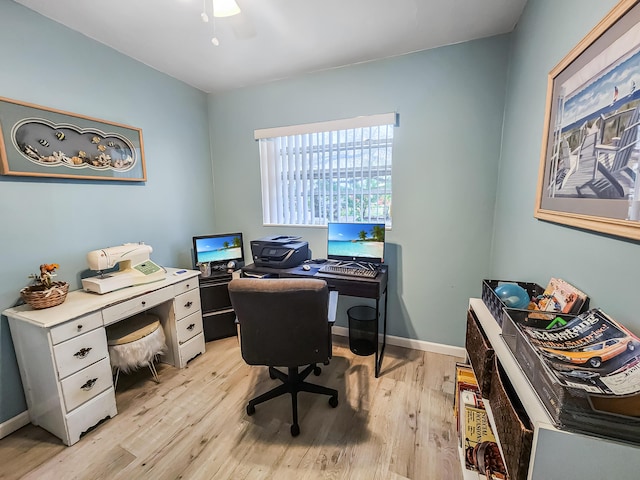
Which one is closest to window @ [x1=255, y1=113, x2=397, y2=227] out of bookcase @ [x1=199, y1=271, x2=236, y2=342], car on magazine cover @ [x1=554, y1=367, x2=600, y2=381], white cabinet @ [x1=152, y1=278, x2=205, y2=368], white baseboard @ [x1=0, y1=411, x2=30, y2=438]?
bookcase @ [x1=199, y1=271, x2=236, y2=342]

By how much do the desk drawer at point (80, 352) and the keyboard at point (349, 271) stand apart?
155 cm

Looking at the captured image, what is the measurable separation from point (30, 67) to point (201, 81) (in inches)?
51.8

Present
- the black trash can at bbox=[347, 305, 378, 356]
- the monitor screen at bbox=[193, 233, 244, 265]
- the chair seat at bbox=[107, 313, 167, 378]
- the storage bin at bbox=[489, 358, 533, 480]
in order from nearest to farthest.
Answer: the storage bin at bbox=[489, 358, 533, 480], the chair seat at bbox=[107, 313, 167, 378], the black trash can at bbox=[347, 305, 378, 356], the monitor screen at bbox=[193, 233, 244, 265]

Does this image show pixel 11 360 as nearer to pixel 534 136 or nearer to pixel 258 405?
pixel 258 405

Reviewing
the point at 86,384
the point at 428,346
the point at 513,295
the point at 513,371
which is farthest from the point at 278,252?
the point at 513,371

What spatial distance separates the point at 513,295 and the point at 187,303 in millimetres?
2334

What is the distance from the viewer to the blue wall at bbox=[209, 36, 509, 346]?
6.75 ft

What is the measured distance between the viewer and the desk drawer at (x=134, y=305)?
172 cm

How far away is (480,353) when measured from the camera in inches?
45.4

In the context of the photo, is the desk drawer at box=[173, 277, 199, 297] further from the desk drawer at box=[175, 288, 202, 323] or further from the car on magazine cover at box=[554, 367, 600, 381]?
the car on magazine cover at box=[554, 367, 600, 381]

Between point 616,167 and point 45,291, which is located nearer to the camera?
point 616,167

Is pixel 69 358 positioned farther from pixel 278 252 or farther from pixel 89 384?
pixel 278 252

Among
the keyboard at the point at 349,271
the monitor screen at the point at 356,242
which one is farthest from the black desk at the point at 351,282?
the monitor screen at the point at 356,242

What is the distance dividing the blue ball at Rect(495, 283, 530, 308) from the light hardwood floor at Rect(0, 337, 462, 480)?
0.94m
